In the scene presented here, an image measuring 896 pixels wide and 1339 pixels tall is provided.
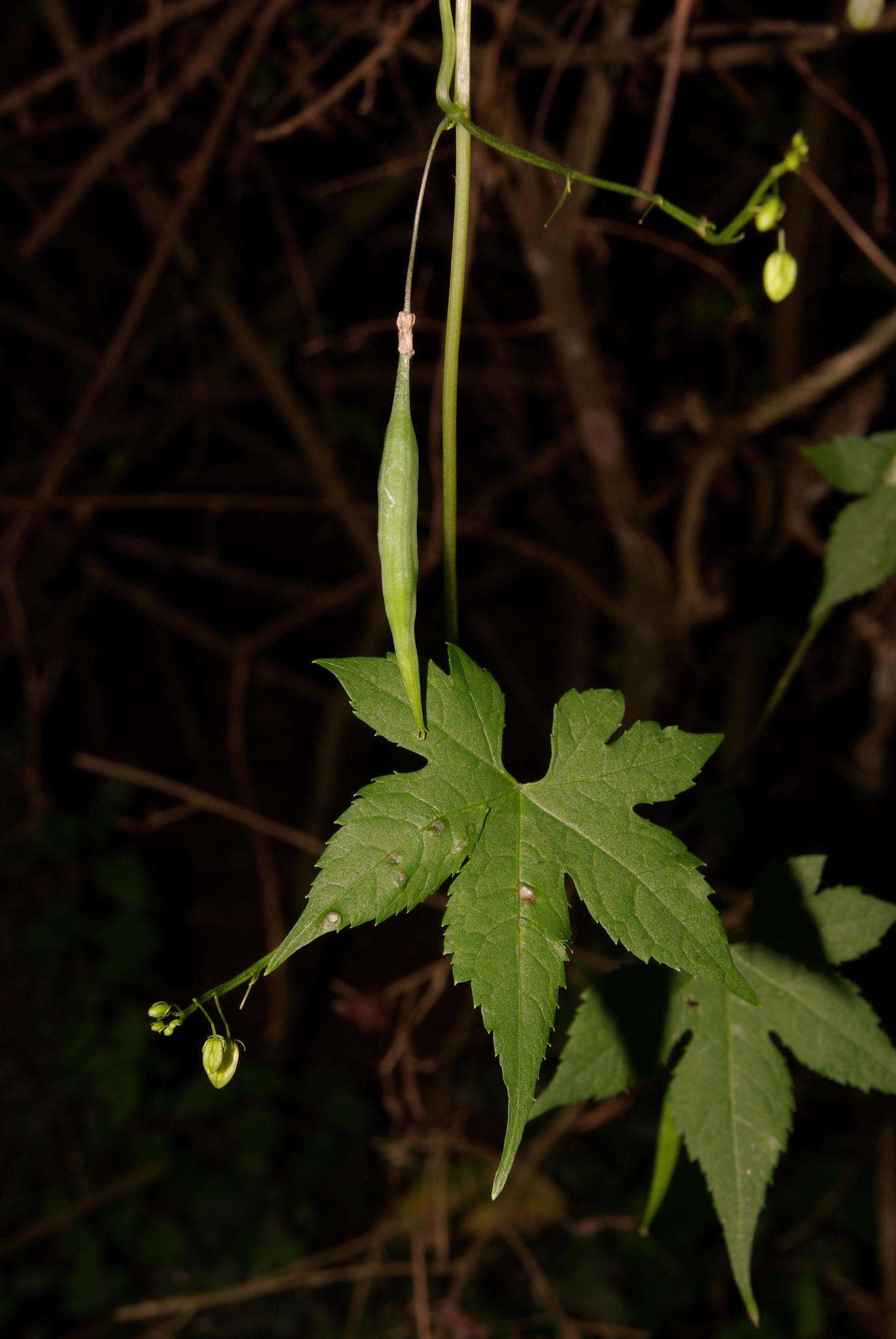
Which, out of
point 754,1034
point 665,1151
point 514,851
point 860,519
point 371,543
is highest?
point 371,543

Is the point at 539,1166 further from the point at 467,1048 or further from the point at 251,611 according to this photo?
the point at 251,611

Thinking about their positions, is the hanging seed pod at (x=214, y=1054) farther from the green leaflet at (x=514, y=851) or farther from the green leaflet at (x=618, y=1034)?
the green leaflet at (x=618, y=1034)

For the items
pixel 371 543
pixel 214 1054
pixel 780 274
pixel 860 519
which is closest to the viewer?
pixel 214 1054

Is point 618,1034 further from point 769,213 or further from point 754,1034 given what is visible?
point 769,213

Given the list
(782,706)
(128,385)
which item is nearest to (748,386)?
(782,706)

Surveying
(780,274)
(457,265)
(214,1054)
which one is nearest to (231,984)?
(214,1054)

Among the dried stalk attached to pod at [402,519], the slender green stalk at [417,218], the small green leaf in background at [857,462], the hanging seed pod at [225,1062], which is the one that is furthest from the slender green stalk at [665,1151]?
the slender green stalk at [417,218]

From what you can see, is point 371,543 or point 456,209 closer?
point 456,209
